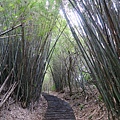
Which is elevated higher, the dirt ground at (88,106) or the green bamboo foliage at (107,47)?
the green bamboo foliage at (107,47)

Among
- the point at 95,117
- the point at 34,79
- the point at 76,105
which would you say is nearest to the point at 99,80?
the point at 95,117

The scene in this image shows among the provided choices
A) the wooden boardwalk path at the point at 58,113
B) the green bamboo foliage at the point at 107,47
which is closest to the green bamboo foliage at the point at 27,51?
the wooden boardwalk path at the point at 58,113

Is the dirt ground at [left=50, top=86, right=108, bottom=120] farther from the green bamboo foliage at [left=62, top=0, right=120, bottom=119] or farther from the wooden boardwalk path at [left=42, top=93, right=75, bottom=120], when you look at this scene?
the green bamboo foliage at [left=62, top=0, right=120, bottom=119]

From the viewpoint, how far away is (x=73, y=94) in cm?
607

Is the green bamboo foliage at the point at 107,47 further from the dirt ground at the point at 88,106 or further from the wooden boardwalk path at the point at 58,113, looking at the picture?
the wooden boardwalk path at the point at 58,113

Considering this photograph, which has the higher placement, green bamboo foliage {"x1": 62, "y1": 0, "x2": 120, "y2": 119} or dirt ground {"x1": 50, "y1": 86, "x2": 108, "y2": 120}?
green bamboo foliage {"x1": 62, "y1": 0, "x2": 120, "y2": 119}

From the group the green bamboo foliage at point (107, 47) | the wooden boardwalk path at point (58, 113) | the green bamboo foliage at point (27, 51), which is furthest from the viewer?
the wooden boardwalk path at point (58, 113)

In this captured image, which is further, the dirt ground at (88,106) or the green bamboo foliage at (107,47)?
the dirt ground at (88,106)

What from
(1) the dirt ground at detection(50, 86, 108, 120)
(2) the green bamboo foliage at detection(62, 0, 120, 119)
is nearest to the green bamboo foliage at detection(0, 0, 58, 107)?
(1) the dirt ground at detection(50, 86, 108, 120)

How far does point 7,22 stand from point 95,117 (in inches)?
94.2

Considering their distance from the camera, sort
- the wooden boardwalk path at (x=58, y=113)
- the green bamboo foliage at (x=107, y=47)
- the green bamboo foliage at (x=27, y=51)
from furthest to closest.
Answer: the wooden boardwalk path at (x=58, y=113), the green bamboo foliage at (x=27, y=51), the green bamboo foliage at (x=107, y=47)

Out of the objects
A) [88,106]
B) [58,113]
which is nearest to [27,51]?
[58,113]

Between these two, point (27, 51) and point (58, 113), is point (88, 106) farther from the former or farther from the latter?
point (27, 51)

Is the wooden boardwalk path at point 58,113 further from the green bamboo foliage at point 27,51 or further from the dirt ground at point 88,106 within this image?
the green bamboo foliage at point 27,51
